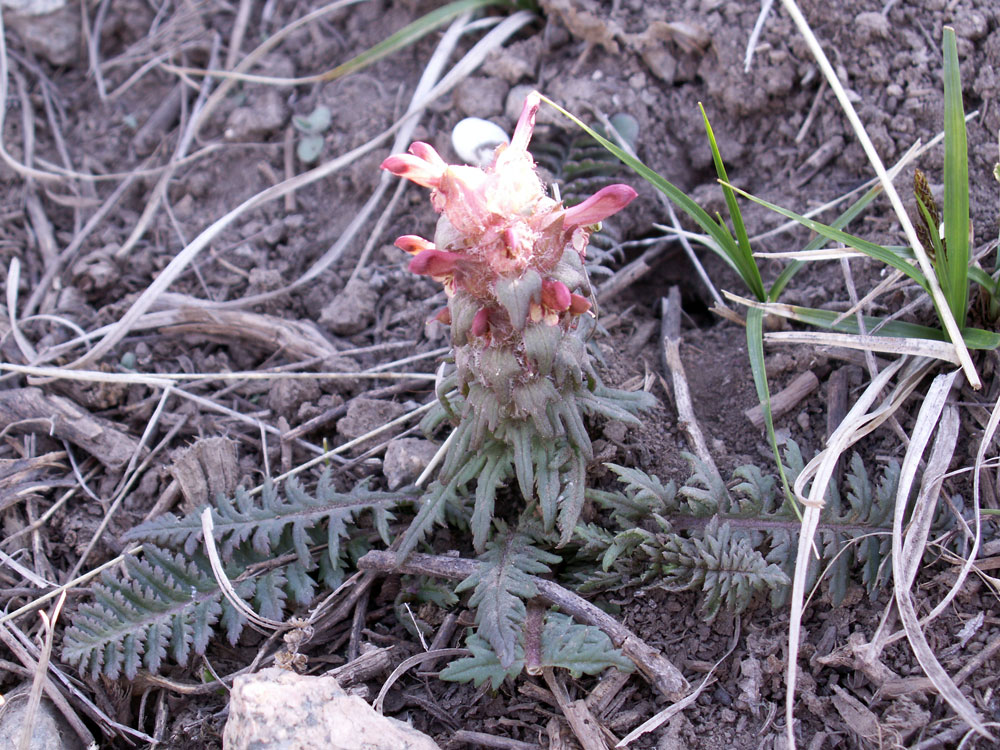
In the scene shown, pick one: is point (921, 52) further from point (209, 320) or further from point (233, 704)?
point (233, 704)

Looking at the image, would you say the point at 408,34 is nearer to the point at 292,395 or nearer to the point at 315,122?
the point at 315,122

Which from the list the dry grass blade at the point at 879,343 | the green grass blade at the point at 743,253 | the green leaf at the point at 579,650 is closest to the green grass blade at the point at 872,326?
the dry grass blade at the point at 879,343

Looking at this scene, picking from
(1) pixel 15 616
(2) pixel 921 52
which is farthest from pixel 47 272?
(2) pixel 921 52

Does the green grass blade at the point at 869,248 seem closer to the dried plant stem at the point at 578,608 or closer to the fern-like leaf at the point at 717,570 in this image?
the fern-like leaf at the point at 717,570

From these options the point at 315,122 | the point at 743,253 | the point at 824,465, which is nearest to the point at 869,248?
the point at 743,253

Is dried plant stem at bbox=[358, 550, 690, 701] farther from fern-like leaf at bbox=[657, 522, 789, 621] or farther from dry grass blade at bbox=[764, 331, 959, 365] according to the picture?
dry grass blade at bbox=[764, 331, 959, 365]

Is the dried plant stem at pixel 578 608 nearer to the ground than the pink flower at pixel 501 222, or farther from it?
nearer to the ground
